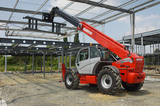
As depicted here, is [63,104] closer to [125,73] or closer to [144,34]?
[125,73]

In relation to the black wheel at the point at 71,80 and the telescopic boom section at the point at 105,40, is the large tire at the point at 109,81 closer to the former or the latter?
the telescopic boom section at the point at 105,40

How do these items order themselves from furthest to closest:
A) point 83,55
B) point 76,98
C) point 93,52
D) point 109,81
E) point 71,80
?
1. point 71,80
2. point 83,55
3. point 93,52
4. point 109,81
5. point 76,98

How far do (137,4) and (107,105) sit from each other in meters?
9.64

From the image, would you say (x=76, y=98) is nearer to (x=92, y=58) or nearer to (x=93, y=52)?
(x=92, y=58)

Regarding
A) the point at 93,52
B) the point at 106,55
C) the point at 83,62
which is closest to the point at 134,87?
the point at 106,55

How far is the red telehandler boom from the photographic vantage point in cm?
777

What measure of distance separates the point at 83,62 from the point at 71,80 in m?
1.49

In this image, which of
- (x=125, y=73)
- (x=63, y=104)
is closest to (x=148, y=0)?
(x=125, y=73)

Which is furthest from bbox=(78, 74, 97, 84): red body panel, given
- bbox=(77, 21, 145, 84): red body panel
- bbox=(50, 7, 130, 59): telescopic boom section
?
bbox=(50, 7, 130, 59): telescopic boom section

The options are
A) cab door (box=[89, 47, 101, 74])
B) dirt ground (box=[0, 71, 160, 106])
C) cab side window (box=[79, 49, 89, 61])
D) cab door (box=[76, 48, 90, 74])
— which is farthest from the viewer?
cab side window (box=[79, 49, 89, 61])

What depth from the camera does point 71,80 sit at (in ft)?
33.6

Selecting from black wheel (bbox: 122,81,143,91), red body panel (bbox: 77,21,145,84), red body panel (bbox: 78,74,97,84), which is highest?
red body panel (bbox: 77,21,145,84)

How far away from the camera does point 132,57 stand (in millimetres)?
7766

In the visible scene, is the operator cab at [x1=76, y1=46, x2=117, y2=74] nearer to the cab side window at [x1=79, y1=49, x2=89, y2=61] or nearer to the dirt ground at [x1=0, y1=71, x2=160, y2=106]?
the cab side window at [x1=79, y1=49, x2=89, y2=61]
